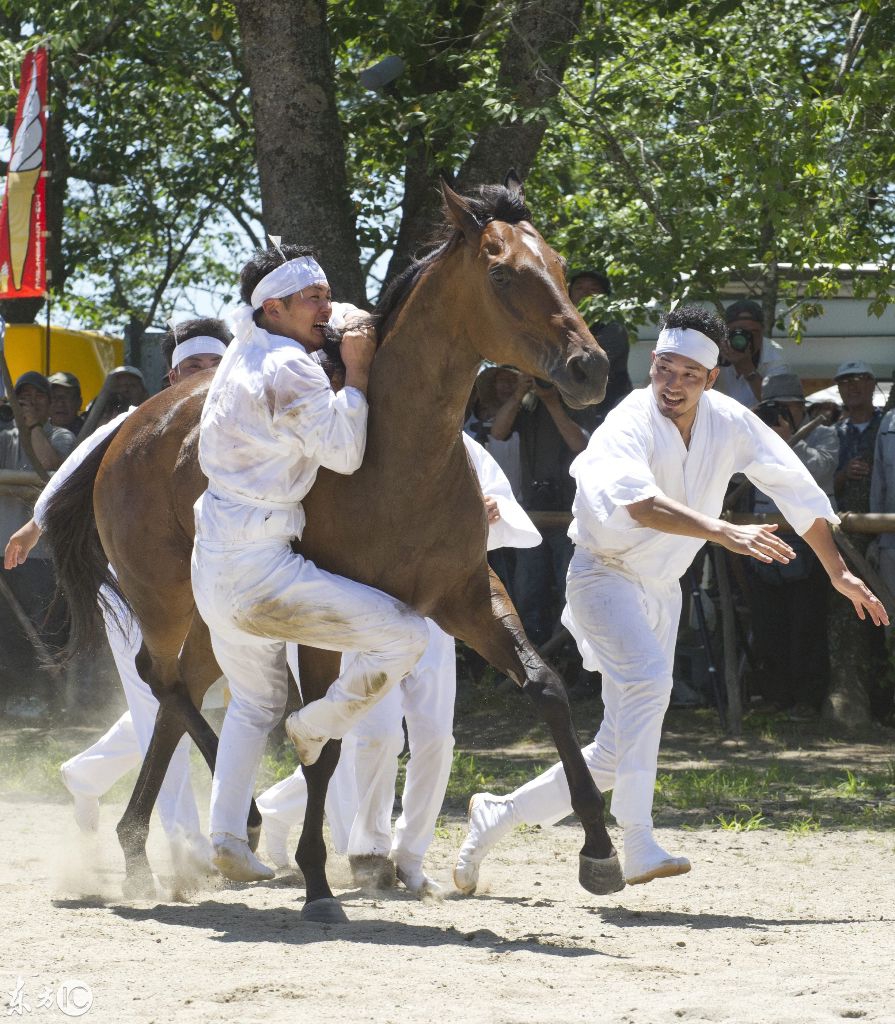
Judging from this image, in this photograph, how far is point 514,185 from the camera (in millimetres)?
4891

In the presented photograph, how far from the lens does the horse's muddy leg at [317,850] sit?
16.1 ft

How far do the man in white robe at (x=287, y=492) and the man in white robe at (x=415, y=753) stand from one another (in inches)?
23.8

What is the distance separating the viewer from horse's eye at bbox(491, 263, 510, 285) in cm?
455

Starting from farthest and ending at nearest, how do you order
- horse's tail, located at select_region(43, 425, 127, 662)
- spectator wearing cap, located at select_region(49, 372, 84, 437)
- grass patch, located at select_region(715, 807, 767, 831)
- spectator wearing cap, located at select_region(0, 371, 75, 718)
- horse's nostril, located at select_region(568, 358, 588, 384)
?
spectator wearing cap, located at select_region(49, 372, 84, 437) < spectator wearing cap, located at select_region(0, 371, 75, 718) < grass patch, located at select_region(715, 807, 767, 831) < horse's tail, located at select_region(43, 425, 127, 662) < horse's nostril, located at select_region(568, 358, 588, 384)

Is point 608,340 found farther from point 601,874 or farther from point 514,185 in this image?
point 601,874

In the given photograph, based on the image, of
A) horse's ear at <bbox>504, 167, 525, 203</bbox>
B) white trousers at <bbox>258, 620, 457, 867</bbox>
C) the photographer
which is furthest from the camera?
the photographer

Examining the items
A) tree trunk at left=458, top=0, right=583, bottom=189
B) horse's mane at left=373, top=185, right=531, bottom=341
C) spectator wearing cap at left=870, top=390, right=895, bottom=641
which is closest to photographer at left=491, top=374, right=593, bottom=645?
tree trunk at left=458, top=0, right=583, bottom=189

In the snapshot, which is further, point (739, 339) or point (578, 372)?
point (739, 339)

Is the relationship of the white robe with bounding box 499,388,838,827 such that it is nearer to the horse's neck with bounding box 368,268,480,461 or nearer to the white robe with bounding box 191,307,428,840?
the horse's neck with bounding box 368,268,480,461

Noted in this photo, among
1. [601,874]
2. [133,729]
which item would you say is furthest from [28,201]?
[601,874]

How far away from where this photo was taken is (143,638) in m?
6.00

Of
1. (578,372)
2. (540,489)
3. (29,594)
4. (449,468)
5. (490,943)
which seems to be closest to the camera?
(578,372)

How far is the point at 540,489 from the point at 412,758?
4211 millimetres

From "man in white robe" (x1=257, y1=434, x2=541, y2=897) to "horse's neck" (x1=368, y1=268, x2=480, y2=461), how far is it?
0.69 meters
